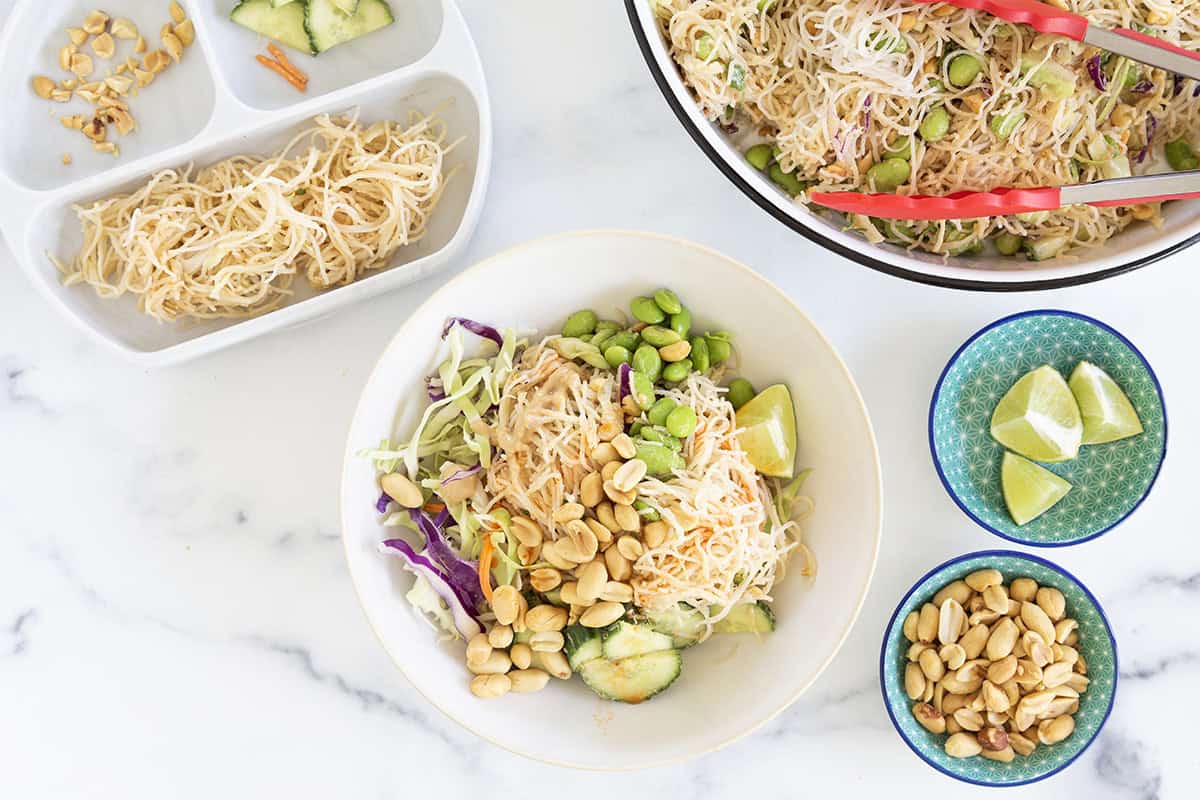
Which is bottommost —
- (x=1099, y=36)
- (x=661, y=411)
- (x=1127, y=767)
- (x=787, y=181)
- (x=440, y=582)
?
(x=1127, y=767)

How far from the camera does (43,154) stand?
6.95 feet

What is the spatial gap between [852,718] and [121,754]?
1614mm

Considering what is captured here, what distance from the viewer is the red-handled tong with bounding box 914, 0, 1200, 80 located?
61.1 inches

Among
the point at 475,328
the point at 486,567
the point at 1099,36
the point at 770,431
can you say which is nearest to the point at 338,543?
the point at 486,567

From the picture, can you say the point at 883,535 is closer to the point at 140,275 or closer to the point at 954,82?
the point at 954,82

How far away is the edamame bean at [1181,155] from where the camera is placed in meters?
1.75

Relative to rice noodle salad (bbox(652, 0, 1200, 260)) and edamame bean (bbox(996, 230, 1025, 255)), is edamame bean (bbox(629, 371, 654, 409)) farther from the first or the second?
edamame bean (bbox(996, 230, 1025, 255))

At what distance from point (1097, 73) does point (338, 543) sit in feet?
5.63

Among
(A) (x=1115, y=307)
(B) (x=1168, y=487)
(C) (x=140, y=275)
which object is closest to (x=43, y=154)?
(C) (x=140, y=275)

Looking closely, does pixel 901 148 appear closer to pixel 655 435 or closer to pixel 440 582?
pixel 655 435

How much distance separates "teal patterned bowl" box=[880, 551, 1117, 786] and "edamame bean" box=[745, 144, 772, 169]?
0.88m

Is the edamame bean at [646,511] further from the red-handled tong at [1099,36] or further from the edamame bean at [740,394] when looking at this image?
the red-handled tong at [1099,36]

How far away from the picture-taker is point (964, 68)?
5.41 feet

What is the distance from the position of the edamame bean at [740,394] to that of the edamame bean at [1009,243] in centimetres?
53
